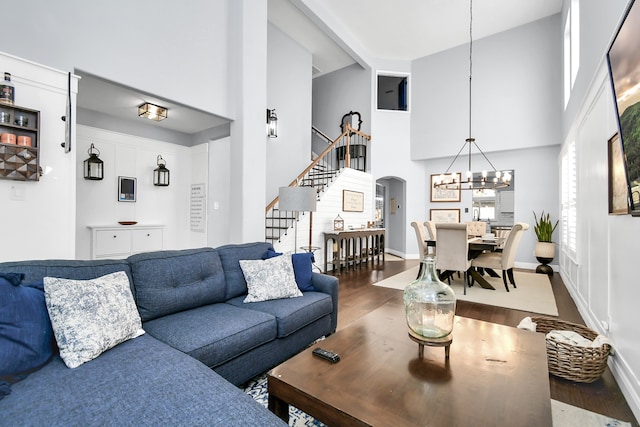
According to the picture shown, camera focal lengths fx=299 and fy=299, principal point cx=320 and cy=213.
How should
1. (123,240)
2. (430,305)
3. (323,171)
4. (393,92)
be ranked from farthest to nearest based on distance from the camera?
(393,92) → (323,171) → (123,240) → (430,305)

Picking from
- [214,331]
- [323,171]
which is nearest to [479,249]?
[214,331]

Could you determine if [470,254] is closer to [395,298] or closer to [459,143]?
[395,298]

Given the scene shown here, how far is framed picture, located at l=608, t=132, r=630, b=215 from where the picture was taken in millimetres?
1986

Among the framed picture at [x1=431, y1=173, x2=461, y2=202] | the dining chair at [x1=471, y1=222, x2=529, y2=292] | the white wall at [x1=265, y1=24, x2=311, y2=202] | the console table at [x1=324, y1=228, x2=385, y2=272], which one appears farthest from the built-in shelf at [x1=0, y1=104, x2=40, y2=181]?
the framed picture at [x1=431, y1=173, x2=461, y2=202]

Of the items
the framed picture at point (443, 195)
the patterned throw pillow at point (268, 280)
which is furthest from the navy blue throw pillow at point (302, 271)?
the framed picture at point (443, 195)

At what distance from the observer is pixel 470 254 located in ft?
15.7

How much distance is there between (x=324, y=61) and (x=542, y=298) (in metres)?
7.57

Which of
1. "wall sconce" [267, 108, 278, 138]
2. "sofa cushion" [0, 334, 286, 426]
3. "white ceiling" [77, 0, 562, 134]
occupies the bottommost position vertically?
"sofa cushion" [0, 334, 286, 426]

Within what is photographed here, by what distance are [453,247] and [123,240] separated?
16.6 ft

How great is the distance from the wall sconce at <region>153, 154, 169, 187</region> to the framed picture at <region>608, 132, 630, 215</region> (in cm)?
567

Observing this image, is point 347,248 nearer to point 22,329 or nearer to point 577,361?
point 577,361

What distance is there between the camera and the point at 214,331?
1.83 m

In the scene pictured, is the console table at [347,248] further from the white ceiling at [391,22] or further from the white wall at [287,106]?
the white ceiling at [391,22]

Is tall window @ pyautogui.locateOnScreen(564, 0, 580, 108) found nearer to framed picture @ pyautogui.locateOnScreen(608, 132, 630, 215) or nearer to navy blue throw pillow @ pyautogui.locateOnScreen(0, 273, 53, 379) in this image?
framed picture @ pyautogui.locateOnScreen(608, 132, 630, 215)
